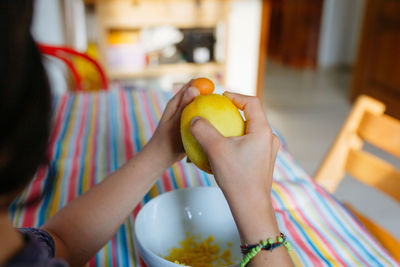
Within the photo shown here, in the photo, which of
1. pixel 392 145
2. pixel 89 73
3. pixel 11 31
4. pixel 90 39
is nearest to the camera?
pixel 11 31

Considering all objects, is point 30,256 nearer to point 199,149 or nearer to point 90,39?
point 199,149

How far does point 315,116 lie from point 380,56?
68cm

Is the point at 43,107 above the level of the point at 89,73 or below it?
above

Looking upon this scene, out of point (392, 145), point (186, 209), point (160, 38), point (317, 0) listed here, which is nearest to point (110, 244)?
point (186, 209)

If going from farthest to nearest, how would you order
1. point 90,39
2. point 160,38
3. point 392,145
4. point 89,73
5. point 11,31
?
point 90,39 < point 160,38 < point 89,73 < point 392,145 < point 11,31

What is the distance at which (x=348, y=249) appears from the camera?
602 mm

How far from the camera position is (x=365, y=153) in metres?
0.93

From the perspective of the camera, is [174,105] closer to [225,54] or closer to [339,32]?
[225,54]

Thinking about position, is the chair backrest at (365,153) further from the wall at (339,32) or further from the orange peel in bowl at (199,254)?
the wall at (339,32)

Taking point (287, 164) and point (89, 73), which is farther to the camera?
point (89, 73)

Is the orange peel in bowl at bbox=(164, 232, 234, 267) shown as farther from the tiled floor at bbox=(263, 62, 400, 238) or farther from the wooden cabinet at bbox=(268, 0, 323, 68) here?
the wooden cabinet at bbox=(268, 0, 323, 68)

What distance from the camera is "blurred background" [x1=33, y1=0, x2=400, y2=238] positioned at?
2270 mm

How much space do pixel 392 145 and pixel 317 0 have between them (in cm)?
410

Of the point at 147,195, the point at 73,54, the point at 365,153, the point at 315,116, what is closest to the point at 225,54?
the point at 315,116
